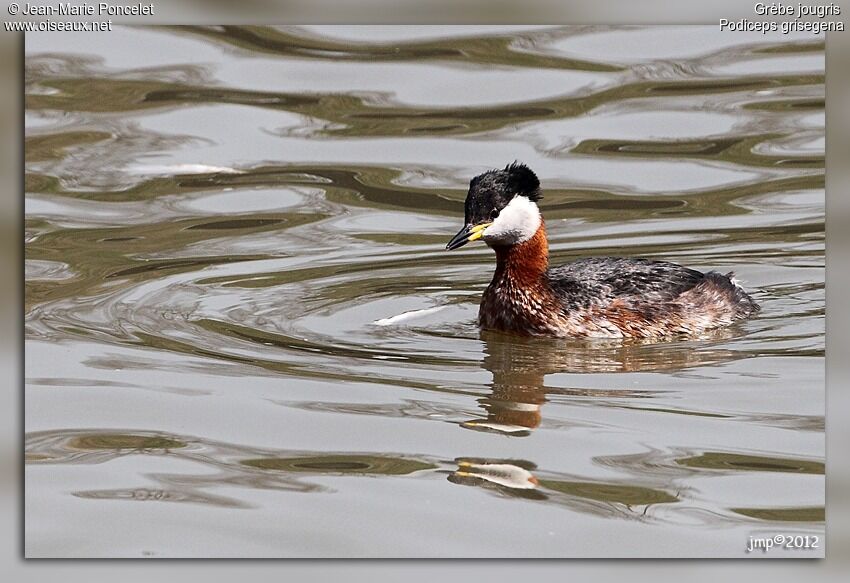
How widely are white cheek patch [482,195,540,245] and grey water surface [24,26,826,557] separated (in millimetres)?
685

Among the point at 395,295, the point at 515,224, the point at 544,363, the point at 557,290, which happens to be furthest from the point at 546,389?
the point at 395,295

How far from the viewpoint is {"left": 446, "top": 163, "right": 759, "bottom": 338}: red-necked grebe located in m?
11.0

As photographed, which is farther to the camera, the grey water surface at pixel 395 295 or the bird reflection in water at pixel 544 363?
the bird reflection in water at pixel 544 363

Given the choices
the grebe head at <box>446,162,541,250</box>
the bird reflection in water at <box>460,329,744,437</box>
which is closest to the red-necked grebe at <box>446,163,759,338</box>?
the grebe head at <box>446,162,541,250</box>

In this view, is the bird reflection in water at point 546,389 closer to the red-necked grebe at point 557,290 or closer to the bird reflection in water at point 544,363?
the bird reflection in water at point 544,363

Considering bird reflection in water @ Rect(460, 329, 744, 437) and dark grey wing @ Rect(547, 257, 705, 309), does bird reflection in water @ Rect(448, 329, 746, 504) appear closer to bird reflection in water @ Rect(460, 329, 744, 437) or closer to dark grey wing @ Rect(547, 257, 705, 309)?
bird reflection in water @ Rect(460, 329, 744, 437)

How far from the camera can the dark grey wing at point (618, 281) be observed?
11.1 meters

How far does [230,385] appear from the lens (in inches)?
370

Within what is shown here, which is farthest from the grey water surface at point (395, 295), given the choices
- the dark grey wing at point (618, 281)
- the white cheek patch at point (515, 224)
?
the white cheek patch at point (515, 224)

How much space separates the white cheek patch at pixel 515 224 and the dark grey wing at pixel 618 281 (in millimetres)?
400

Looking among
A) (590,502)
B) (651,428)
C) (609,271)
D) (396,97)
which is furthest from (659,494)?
(396,97)

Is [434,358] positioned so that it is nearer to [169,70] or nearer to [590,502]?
[590,502]

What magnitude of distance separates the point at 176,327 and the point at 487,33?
265 inches

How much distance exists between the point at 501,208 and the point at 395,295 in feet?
4.42
